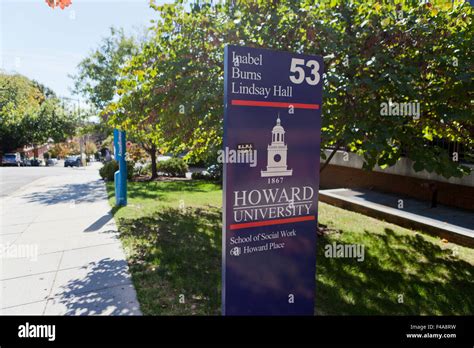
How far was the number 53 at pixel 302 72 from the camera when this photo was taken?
134 inches

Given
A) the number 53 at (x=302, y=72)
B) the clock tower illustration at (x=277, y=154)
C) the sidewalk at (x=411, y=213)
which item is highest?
the number 53 at (x=302, y=72)

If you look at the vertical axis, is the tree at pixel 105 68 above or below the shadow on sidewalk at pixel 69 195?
above

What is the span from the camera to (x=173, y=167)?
2208cm

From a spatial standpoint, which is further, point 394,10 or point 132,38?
point 132,38

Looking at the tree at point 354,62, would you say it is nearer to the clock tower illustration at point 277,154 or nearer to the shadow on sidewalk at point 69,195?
the clock tower illustration at point 277,154

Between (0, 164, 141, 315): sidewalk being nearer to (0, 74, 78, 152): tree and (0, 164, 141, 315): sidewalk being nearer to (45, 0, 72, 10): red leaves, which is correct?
(45, 0, 72, 10): red leaves

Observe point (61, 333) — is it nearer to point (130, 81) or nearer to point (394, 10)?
point (130, 81)

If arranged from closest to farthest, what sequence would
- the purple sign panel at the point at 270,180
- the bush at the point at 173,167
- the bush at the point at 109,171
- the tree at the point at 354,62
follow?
the purple sign panel at the point at 270,180, the tree at the point at 354,62, the bush at the point at 109,171, the bush at the point at 173,167

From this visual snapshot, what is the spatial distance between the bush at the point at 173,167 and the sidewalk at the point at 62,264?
12195mm

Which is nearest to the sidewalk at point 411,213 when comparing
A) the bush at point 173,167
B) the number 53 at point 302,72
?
the number 53 at point 302,72

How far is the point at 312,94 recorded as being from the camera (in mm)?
3541

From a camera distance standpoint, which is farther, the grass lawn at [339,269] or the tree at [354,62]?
the tree at [354,62]

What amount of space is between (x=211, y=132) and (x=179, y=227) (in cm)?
252

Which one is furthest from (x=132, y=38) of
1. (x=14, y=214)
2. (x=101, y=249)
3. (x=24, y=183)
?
(x=101, y=249)
